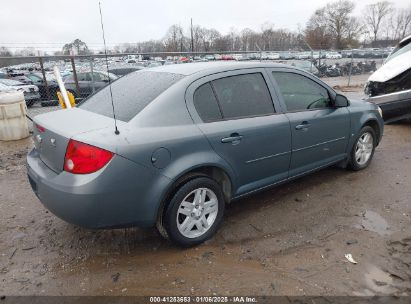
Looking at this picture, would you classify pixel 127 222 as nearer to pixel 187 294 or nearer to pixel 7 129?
pixel 187 294

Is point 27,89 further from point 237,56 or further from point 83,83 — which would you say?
point 237,56

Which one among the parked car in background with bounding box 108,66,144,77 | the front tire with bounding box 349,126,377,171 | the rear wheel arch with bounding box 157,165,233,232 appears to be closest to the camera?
the rear wheel arch with bounding box 157,165,233,232

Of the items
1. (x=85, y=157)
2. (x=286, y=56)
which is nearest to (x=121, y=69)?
(x=85, y=157)

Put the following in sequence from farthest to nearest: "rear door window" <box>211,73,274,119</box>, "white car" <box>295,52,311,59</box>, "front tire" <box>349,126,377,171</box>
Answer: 1. "white car" <box>295,52,311,59</box>
2. "front tire" <box>349,126,377,171</box>
3. "rear door window" <box>211,73,274,119</box>

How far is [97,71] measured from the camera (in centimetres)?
1007

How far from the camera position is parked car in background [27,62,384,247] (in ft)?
8.64

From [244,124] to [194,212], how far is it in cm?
98

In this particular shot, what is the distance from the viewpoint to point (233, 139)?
10.5ft

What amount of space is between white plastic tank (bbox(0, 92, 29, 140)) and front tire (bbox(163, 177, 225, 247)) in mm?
5593

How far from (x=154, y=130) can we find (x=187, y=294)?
1306mm

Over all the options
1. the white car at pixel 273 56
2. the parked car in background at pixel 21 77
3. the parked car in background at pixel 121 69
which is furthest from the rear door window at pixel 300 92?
the parked car in background at pixel 21 77

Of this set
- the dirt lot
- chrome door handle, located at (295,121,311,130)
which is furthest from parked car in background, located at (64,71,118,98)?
chrome door handle, located at (295,121,311,130)

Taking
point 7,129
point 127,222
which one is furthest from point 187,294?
point 7,129

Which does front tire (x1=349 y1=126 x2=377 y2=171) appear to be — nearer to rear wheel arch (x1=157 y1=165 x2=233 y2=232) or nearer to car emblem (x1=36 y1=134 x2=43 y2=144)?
rear wheel arch (x1=157 y1=165 x2=233 y2=232)
